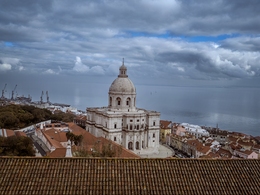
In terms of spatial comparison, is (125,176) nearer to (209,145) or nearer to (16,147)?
(16,147)

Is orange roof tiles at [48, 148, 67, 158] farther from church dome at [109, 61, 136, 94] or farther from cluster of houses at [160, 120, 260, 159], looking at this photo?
church dome at [109, 61, 136, 94]

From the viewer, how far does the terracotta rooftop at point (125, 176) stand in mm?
7273

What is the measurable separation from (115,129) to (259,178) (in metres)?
27.0

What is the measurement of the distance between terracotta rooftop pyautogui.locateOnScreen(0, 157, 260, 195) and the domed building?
84.0 ft

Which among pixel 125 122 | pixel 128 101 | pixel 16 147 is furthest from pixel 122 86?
pixel 16 147

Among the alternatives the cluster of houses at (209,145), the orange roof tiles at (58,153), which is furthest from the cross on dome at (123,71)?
the orange roof tiles at (58,153)

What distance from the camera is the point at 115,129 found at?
113 feet

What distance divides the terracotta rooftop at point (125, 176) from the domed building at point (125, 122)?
1008 inches

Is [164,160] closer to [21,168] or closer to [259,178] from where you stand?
[259,178]

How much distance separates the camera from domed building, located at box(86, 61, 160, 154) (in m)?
34.6

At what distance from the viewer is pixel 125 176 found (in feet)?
25.5

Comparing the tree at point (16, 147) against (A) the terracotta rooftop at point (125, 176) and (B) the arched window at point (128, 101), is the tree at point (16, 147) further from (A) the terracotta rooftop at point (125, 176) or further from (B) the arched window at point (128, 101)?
(B) the arched window at point (128, 101)

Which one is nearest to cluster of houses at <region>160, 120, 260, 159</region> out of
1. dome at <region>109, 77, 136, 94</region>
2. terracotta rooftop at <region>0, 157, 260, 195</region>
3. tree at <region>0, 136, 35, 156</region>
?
dome at <region>109, 77, 136, 94</region>

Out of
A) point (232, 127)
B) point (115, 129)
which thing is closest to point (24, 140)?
point (115, 129)
